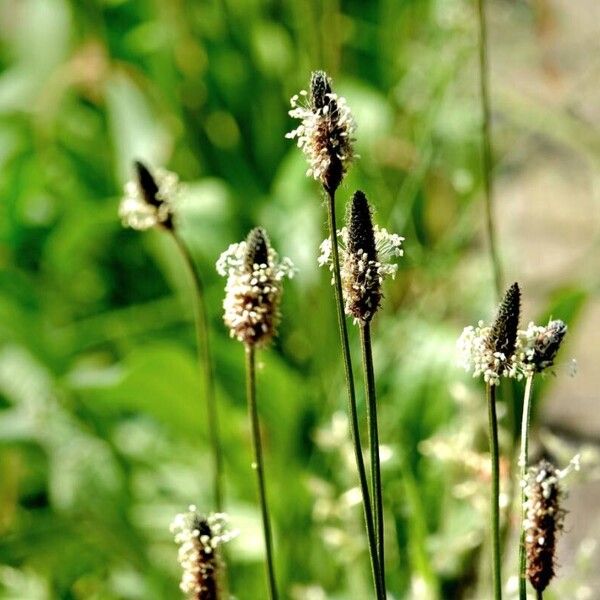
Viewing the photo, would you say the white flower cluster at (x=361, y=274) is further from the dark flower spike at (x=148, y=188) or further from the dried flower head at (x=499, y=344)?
the dark flower spike at (x=148, y=188)

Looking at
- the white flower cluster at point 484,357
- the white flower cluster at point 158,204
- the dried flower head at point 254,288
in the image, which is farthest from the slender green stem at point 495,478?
the white flower cluster at point 158,204

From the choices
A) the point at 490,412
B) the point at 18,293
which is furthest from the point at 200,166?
the point at 490,412

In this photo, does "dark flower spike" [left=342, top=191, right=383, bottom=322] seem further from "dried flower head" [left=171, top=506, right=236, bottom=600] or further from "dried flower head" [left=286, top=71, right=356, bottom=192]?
"dried flower head" [left=171, top=506, right=236, bottom=600]

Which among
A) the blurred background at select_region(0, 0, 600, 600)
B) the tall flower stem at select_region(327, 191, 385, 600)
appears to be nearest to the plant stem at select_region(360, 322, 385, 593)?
the tall flower stem at select_region(327, 191, 385, 600)

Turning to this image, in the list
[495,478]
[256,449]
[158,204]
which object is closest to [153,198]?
[158,204]

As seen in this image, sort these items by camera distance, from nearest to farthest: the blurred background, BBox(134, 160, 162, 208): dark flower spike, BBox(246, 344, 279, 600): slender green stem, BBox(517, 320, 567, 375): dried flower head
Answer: BBox(517, 320, 567, 375): dried flower head → BBox(246, 344, 279, 600): slender green stem → BBox(134, 160, 162, 208): dark flower spike → the blurred background

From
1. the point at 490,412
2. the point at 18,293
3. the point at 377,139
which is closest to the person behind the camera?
the point at 490,412

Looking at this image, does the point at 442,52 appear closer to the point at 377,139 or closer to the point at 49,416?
the point at 377,139
